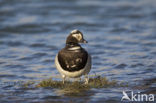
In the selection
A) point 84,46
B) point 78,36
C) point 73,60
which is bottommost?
point 84,46

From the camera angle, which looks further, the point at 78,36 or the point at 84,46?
the point at 84,46

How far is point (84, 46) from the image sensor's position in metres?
15.8

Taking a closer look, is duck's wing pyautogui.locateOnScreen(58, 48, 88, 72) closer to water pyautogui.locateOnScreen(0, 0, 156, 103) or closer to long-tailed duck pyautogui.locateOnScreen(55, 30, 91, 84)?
long-tailed duck pyautogui.locateOnScreen(55, 30, 91, 84)

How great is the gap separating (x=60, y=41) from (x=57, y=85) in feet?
20.9

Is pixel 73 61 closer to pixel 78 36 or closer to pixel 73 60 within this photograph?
pixel 73 60

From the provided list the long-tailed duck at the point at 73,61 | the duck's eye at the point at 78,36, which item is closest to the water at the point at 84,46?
the long-tailed duck at the point at 73,61

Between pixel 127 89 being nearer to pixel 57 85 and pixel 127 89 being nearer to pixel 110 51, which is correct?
pixel 57 85

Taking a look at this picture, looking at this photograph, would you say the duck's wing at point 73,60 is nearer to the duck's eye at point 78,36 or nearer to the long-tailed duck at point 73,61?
the long-tailed duck at point 73,61

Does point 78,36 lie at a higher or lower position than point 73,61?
higher

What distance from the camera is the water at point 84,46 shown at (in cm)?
1002

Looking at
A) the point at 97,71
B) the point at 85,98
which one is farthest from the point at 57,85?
the point at 97,71

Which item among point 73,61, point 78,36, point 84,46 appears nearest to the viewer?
point 73,61

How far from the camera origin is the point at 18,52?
48.5ft

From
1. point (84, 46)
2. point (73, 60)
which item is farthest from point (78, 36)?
point (84, 46)
